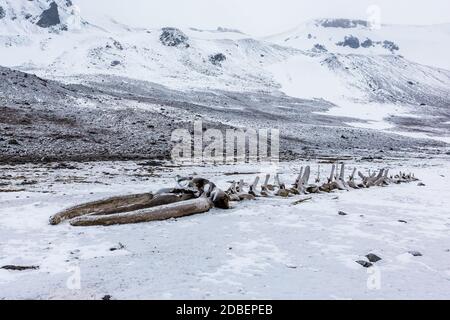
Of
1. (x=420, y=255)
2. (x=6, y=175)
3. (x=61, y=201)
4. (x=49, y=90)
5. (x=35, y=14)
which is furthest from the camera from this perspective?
(x=35, y=14)

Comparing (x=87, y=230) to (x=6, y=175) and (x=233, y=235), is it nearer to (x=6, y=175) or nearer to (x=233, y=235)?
(x=233, y=235)

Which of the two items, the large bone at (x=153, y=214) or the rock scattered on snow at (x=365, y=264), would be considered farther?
the large bone at (x=153, y=214)

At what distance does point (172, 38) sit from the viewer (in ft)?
412

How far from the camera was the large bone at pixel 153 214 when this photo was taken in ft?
31.4

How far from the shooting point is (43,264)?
7.05 m

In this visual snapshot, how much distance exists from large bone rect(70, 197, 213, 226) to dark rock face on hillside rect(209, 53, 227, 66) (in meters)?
107

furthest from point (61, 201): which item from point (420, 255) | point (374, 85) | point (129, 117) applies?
point (374, 85)

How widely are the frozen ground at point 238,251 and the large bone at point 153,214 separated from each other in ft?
0.74

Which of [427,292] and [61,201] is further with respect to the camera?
[61,201]

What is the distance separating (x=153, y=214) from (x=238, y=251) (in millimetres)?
2796

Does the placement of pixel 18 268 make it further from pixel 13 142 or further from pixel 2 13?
pixel 2 13

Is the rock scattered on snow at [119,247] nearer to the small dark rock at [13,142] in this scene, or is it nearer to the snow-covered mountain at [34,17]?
the small dark rock at [13,142]

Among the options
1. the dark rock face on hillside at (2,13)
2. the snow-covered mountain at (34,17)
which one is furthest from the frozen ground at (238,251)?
the dark rock face on hillside at (2,13)
